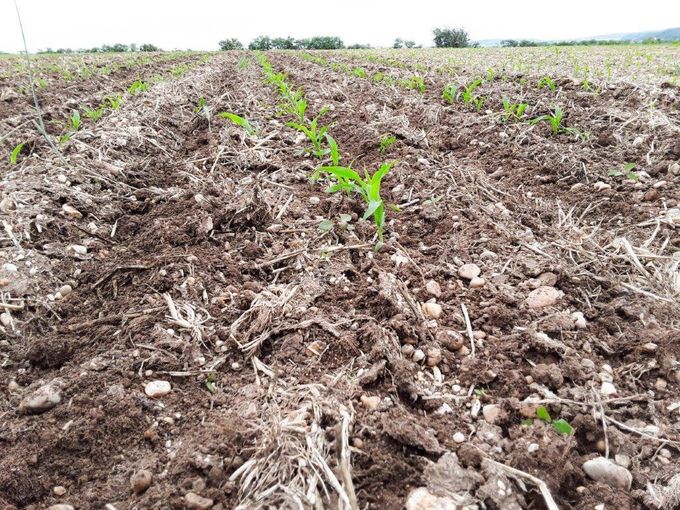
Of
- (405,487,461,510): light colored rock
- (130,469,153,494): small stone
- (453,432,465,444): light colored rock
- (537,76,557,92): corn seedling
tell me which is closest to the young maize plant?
(537,76,557,92): corn seedling

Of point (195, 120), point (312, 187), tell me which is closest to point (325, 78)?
point (195, 120)

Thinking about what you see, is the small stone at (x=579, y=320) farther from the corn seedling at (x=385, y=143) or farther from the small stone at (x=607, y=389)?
the corn seedling at (x=385, y=143)

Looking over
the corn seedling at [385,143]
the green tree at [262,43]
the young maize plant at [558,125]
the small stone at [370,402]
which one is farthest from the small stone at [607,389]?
the green tree at [262,43]

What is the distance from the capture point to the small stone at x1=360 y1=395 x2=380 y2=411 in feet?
3.61

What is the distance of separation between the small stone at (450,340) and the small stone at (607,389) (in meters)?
0.40

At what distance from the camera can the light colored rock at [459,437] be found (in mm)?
1031

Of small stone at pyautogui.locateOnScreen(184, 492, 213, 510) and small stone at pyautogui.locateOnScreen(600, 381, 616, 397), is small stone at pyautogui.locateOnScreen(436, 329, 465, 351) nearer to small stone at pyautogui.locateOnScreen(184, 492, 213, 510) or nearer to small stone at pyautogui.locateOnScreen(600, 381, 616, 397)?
small stone at pyautogui.locateOnScreen(600, 381, 616, 397)

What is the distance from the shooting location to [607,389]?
1137mm

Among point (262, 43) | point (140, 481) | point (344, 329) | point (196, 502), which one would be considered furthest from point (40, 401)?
point (262, 43)

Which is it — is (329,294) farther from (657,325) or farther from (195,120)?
(195,120)

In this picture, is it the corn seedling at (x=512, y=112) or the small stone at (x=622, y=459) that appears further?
the corn seedling at (x=512, y=112)

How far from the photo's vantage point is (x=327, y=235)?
1921 millimetres

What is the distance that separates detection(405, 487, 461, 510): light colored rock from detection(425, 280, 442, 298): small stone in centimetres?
78

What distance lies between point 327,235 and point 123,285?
90cm
